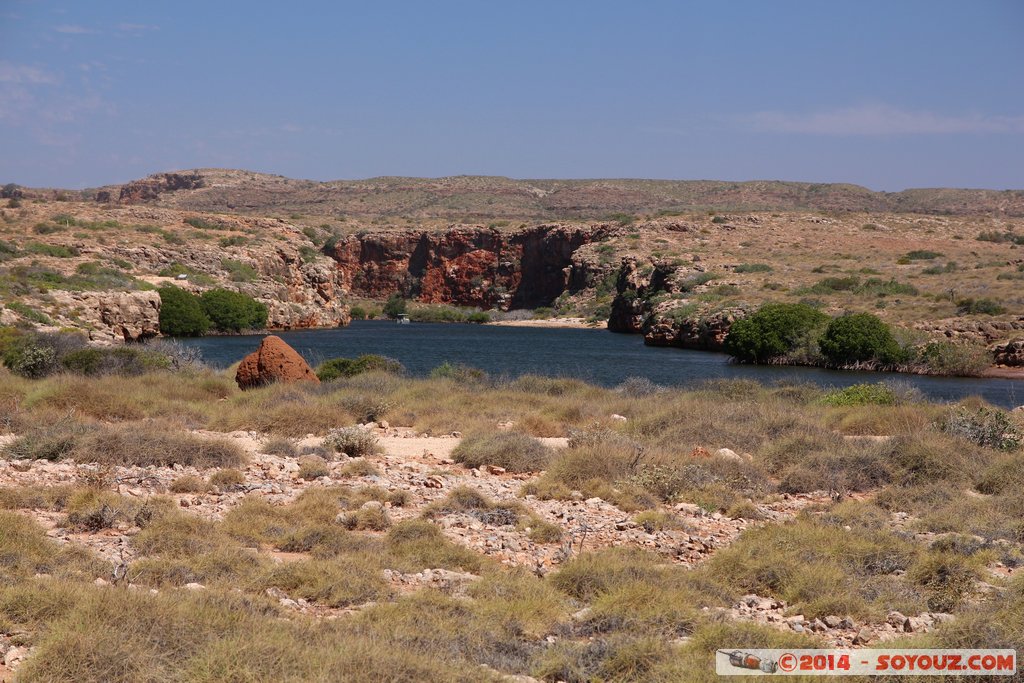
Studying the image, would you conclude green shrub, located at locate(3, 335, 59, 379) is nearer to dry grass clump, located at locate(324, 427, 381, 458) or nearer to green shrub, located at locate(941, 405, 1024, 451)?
dry grass clump, located at locate(324, 427, 381, 458)

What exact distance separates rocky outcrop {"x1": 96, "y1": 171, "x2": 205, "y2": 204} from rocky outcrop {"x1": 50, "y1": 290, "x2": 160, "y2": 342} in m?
108

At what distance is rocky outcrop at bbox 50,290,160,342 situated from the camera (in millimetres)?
43844

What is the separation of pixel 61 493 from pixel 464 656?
6551mm

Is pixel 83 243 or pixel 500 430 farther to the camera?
pixel 83 243

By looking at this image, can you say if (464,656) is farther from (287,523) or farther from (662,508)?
(662,508)

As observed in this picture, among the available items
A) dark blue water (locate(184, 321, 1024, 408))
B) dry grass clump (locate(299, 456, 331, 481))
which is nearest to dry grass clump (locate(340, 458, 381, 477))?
dry grass clump (locate(299, 456, 331, 481))

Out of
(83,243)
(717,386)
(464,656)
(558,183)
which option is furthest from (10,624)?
(558,183)

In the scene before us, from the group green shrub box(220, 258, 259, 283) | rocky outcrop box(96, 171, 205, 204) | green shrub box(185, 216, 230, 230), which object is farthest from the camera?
rocky outcrop box(96, 171, 205, 204)

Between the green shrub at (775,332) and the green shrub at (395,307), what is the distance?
184 feet

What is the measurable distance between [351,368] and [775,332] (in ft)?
78.5

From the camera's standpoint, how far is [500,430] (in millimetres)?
16891

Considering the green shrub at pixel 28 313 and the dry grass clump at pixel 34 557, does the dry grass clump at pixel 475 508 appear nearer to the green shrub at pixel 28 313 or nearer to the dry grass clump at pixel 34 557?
the dry grass clump at pixel 34 557

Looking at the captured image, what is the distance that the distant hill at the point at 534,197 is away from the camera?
124562mm

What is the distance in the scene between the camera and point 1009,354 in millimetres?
37656
